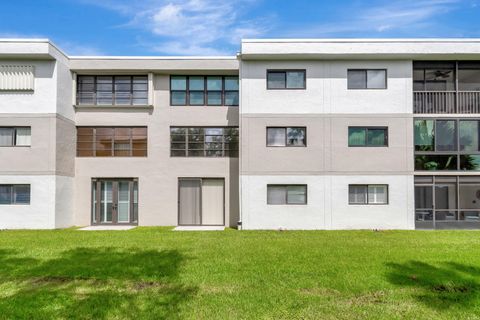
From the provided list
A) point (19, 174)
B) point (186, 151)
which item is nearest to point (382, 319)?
point (186, 151)

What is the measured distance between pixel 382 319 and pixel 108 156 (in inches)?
575

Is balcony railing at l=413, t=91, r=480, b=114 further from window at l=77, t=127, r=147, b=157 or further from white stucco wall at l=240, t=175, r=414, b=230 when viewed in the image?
window at l=77, t=127, r=147, b=157

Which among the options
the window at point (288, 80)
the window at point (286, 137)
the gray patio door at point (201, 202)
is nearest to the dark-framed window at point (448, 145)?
the window at point (286, 137)

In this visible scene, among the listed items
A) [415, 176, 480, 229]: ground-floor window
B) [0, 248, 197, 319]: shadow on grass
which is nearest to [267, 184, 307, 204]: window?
[415, 176, 480, 229]: ground-floor window

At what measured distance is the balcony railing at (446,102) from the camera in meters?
15.6

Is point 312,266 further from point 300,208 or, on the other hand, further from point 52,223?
point 52,223

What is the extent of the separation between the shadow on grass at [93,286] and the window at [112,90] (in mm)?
9216

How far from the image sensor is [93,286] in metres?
6.71

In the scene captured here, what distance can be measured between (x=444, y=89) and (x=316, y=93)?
5.81m

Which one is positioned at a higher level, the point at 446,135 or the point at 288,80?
the point at 288,80

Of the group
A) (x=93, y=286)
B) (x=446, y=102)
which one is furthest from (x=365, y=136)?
(x=93, y=286)

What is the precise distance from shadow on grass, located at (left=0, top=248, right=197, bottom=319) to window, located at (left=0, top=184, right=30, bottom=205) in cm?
650

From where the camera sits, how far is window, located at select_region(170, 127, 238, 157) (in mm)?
16953

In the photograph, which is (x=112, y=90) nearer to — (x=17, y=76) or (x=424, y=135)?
(x=17, y=76)
